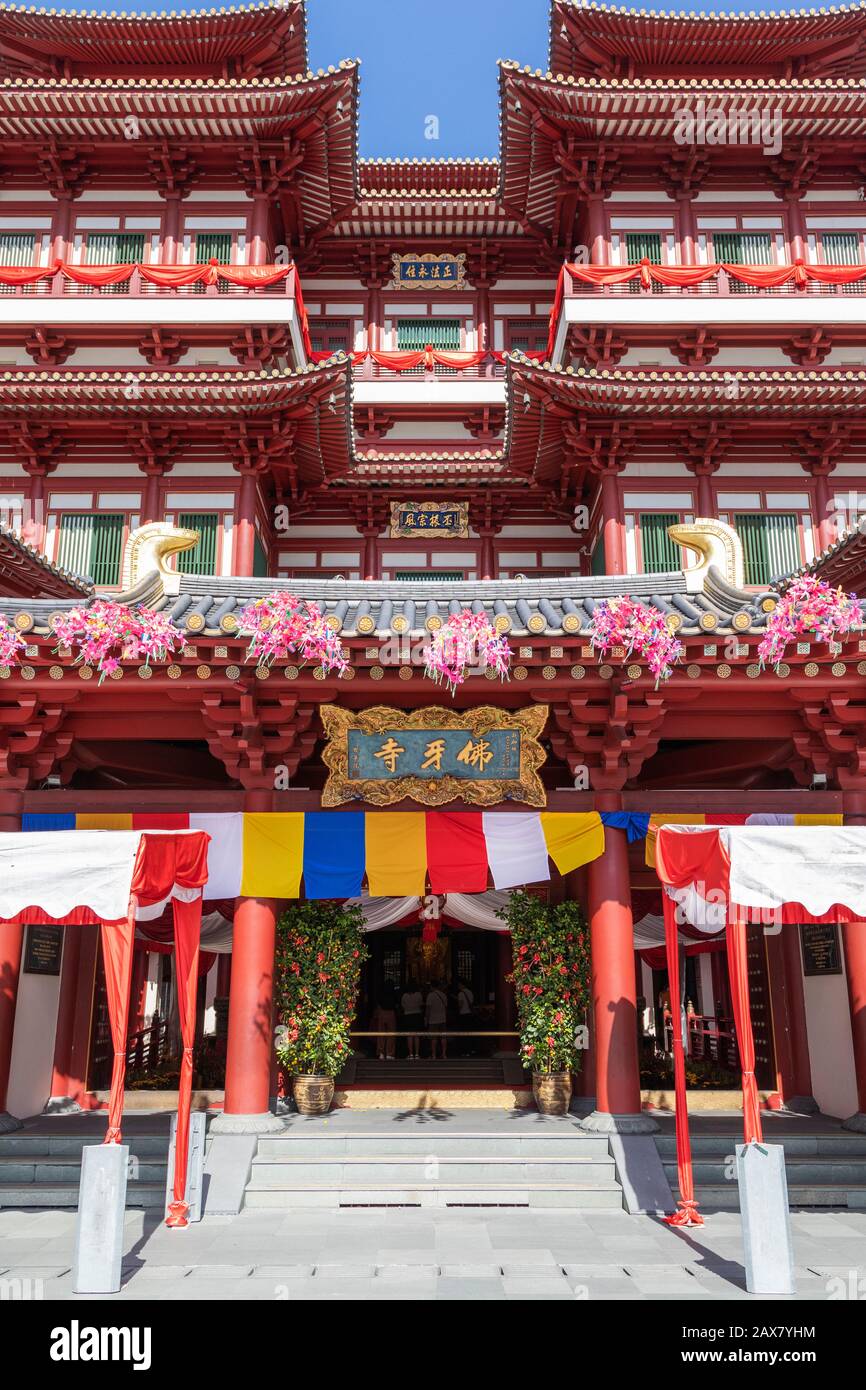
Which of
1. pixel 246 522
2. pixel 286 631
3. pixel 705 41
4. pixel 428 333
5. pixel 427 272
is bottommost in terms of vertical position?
Result: pixel 286 631

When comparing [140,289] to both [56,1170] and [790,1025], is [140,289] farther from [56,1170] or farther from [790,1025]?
[790,1025]

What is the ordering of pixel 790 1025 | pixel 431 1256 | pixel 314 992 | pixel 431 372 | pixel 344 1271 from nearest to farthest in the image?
pixel 344 1271 < pixel 431 1256 < pixel 314 992 < pixel 790 1025 < pixel 431 372

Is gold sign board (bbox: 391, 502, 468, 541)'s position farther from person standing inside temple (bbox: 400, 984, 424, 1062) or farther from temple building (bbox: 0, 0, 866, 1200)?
person standing inside temple (bbox: 400, 984, 424, 1062)

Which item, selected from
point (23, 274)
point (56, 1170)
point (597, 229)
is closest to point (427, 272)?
point (597, 229)

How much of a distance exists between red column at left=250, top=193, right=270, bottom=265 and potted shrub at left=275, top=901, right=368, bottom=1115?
15.6 m

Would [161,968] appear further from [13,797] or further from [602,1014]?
[602,1014]

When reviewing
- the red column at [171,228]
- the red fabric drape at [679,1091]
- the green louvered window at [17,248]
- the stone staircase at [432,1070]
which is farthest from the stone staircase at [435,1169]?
the green louvered window at [17,248]

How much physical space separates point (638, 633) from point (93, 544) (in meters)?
13.8

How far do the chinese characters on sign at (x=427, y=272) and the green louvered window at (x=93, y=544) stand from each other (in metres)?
9.45

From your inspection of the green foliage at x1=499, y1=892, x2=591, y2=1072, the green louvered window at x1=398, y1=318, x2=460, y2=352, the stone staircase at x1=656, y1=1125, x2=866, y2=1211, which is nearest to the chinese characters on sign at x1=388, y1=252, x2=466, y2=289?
the green louvered window at x1=398, y1=318, x2=460, y2=352

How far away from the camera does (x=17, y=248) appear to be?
843 inches

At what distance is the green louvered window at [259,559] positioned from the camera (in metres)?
19.8

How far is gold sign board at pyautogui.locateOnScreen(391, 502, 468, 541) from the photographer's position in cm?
2156

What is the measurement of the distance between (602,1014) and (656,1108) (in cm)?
339
